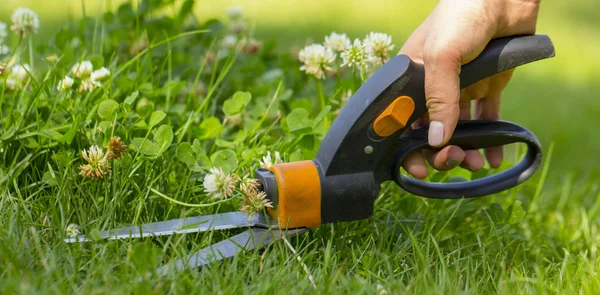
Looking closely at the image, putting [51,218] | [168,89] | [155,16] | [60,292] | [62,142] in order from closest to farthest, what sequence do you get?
[60,292], [51,218], [62,142], [168,89], [155,16]

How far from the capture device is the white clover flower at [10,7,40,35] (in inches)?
69.7

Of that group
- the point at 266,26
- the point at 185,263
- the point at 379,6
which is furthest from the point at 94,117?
the point at 379,6

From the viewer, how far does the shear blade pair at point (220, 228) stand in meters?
1.27

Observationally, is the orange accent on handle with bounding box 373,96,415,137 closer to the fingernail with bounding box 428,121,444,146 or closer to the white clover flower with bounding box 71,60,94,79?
the fingernail with bounding box 428,121,444,146

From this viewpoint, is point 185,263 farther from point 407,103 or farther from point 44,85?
point 44,85

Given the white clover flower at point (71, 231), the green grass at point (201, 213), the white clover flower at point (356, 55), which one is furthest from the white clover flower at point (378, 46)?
the white clover flower at point (71, 231)

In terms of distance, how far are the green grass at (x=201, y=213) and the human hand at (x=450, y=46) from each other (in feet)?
0.50

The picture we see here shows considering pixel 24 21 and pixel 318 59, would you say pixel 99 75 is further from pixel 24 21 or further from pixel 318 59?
pixel 318 59

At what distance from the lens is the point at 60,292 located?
1075 millimetres

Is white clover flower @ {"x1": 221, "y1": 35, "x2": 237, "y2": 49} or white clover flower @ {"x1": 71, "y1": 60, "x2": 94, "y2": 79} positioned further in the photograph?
white clover flower @ {"x1": 221, "y1": 35, "x2": 237, "y2": 49}

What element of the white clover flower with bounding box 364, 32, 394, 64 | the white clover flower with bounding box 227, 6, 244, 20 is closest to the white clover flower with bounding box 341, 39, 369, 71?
the white clover flower with bounding box 364, 32, 394, 64

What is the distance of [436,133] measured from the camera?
132 cm

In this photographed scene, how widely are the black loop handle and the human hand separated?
4 cm

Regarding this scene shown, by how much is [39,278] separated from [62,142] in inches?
17.1
